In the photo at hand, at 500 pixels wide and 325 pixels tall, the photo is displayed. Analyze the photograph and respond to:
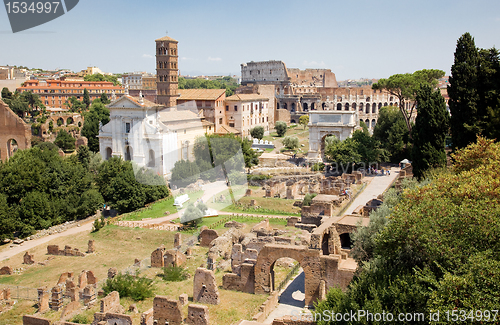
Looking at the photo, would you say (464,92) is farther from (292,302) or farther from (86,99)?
(86,99)

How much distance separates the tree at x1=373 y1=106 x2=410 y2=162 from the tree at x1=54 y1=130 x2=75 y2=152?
124 feet

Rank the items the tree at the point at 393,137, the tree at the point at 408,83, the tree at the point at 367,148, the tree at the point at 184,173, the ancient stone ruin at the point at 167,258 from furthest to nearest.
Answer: the tree at the point at 408,83, the tree at the point at 393,137, the tree at the point at 367,148, the tree at the point at 184,173, the ancient stone ruin at the point at 167,258

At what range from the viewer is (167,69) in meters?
48.1

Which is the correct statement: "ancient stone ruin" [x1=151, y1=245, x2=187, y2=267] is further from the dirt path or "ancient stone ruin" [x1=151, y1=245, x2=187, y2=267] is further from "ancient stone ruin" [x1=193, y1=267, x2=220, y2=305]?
the dirt path

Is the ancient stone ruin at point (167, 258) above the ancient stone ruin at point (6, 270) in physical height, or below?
above

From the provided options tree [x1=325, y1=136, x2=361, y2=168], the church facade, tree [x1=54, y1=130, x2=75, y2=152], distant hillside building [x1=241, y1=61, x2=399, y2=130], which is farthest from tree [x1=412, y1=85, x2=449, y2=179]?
tree [x1=54, y1=130, x2=75, y2=152]

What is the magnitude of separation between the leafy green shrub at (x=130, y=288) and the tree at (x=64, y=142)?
4336 centimetres

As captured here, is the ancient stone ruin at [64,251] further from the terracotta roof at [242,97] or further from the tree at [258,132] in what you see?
the tree at [258,132]

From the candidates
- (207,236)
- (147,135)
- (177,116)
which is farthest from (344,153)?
(207,236)

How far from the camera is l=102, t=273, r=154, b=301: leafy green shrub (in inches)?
655

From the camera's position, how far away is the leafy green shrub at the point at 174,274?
18.5 meters

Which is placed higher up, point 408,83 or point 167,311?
point 408,83

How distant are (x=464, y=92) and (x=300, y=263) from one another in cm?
1520

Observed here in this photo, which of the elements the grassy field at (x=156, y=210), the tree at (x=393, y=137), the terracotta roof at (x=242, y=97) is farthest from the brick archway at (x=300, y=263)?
the terracotta roof at (x=242, y=97)
